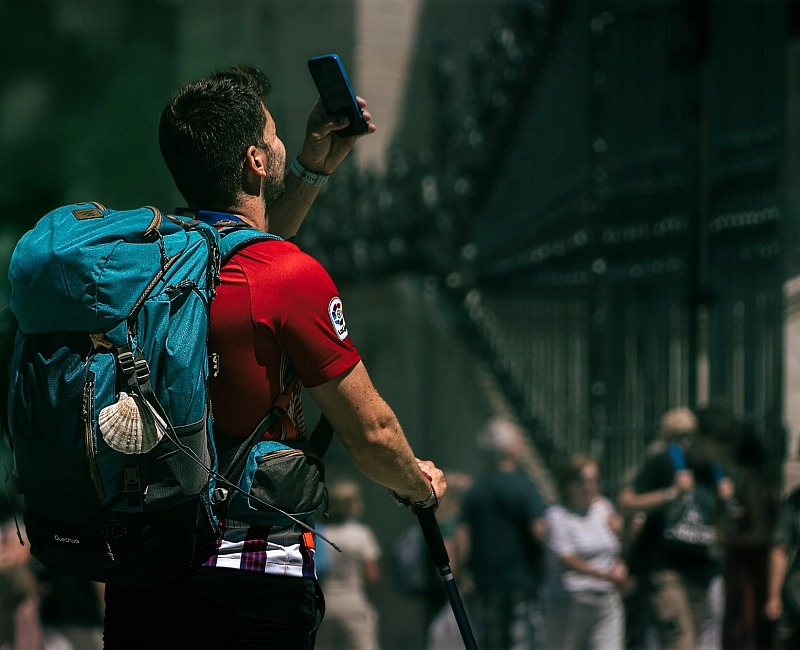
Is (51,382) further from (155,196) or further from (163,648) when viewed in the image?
(155,196)

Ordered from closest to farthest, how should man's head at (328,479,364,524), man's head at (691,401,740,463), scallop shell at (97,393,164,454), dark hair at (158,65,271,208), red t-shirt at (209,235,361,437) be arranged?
scallop shell at (97,393,164,454) → red t-shirt at (209,235,361,437) → dark hair at (158,65,271,208) → man's head at (691,401,740,463) → man's head at (328,479,364,524)

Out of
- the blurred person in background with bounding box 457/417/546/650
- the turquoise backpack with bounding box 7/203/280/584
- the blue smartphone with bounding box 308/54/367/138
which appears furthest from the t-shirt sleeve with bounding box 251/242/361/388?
the blurred person in background with bounding box 457/417/546/650

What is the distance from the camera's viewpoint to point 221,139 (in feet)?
9.86

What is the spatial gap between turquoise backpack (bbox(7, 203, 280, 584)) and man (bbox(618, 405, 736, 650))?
541 cm

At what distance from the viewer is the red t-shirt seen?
113 inches

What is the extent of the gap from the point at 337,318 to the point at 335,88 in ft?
2.01

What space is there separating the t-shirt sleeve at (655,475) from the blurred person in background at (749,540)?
13.1 inches

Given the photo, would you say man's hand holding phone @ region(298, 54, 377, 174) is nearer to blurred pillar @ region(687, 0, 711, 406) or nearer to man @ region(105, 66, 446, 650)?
man @ region(105, 66, 446, 650)

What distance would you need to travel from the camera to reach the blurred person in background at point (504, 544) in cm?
839

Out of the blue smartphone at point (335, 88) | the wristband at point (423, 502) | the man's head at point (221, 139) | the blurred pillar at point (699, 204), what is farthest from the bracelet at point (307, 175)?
the blurred pillar at point (699, 204)

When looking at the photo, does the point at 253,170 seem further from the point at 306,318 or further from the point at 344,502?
the point at 344,502

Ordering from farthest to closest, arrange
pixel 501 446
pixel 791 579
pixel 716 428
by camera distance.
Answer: pixel 501 446
pixel 716 428
pixel 791 579

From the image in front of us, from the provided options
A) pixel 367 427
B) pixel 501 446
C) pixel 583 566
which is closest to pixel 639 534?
pixel 583 566

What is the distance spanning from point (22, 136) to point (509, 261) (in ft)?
22.5
